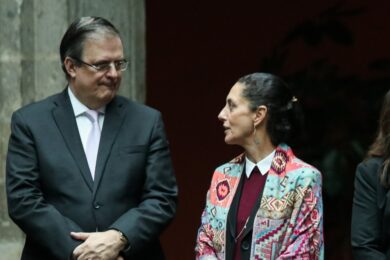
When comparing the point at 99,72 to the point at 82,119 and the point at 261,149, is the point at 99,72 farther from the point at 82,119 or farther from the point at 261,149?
the point at 261,149

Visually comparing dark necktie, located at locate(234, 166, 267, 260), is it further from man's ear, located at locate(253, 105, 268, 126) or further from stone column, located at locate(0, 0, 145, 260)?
stone column, located at locate(0, 0, 145, 260)

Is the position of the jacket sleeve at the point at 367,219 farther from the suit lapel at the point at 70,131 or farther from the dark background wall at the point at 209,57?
the dark background wall at the point at 209,57

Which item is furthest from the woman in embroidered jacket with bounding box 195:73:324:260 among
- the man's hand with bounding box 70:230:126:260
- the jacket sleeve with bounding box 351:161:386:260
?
the man's hand with bounding box 70:230:126:260

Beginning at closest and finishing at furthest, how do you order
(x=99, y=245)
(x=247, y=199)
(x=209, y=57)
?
(x=99, y=245), (x=247, y=199), (x=209, y=57)

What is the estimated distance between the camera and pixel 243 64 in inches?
360

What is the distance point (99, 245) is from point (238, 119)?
802mm

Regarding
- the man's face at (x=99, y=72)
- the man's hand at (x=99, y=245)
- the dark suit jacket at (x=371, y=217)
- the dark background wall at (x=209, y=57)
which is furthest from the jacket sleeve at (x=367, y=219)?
the dark background wall at (x=209, y=57)

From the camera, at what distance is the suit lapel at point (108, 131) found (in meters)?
5.62

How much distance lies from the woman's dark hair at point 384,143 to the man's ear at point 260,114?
1.56 feet

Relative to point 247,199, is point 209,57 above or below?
below

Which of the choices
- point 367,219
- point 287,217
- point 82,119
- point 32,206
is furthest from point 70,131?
point 367,219

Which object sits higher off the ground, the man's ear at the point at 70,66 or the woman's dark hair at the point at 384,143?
the man's ear at the point at 70,66

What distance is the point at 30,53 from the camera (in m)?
6.73

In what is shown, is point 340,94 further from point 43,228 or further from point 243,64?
point 43,228
